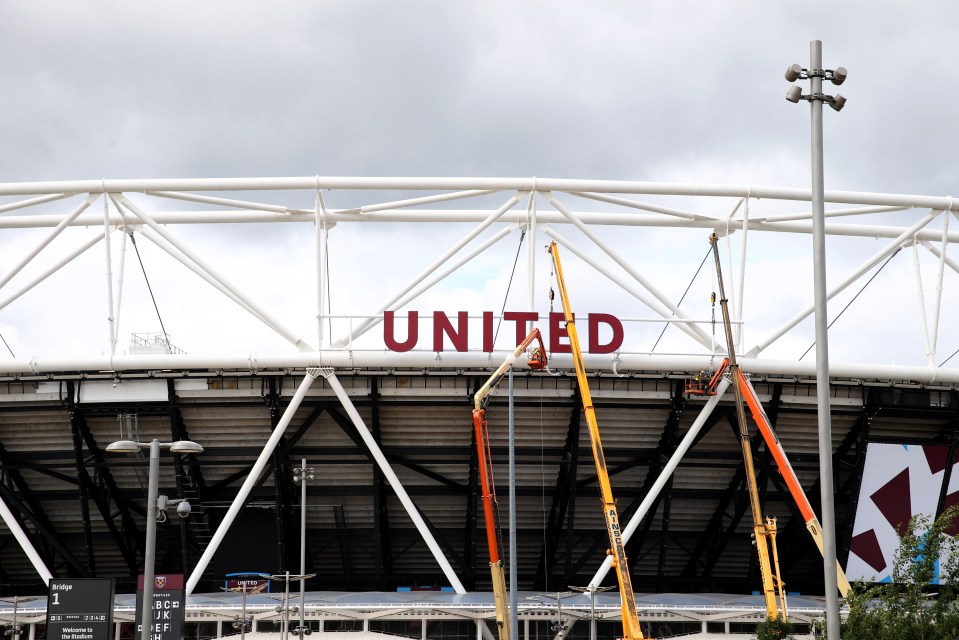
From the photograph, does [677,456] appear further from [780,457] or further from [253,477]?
[253,477]

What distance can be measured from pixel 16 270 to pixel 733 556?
33666mm

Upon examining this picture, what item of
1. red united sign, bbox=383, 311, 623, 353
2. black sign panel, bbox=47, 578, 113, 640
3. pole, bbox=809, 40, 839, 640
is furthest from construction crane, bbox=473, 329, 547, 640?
pole, bbox=809, 40, 839, 640

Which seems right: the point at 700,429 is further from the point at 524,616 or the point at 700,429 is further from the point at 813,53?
the point at 813,53

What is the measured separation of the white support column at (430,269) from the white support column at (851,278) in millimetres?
11352

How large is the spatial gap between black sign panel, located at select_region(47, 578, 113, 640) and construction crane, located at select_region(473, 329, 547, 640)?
1884cm

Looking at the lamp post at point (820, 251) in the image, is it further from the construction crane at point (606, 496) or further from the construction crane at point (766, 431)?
the construction crane at point (766, 431)

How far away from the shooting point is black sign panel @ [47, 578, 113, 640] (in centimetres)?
2695

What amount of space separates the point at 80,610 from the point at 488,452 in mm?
20814

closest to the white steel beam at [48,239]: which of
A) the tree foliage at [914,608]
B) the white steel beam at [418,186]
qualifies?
the white steel beam at [418,186]

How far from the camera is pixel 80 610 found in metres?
27.1

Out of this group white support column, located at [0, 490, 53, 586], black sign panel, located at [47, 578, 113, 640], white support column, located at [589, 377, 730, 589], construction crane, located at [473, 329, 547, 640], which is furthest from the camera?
white support column, located at [0, 490, 53, 586]

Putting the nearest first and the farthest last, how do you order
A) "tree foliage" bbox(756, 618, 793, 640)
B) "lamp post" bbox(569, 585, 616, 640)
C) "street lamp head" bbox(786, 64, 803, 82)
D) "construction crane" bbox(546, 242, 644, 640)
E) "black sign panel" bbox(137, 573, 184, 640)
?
"street lamp head" bbox(786, 64, 803, 82), "black sign panel" bbox(137, 573, 184, 640), "tree foliage" bbox(756, 618, 793, 640), "construction crane" bbox(546, 242, 644, 640), "lamp post" bbox(569, 585, 616, 640)

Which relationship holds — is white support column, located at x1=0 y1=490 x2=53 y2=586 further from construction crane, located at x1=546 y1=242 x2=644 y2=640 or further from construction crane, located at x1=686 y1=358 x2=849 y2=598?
construction crane, located at x1=686 y1=358 x2=849 y2=598

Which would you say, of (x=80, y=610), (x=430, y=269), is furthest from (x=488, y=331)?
(x=80, y=610)
